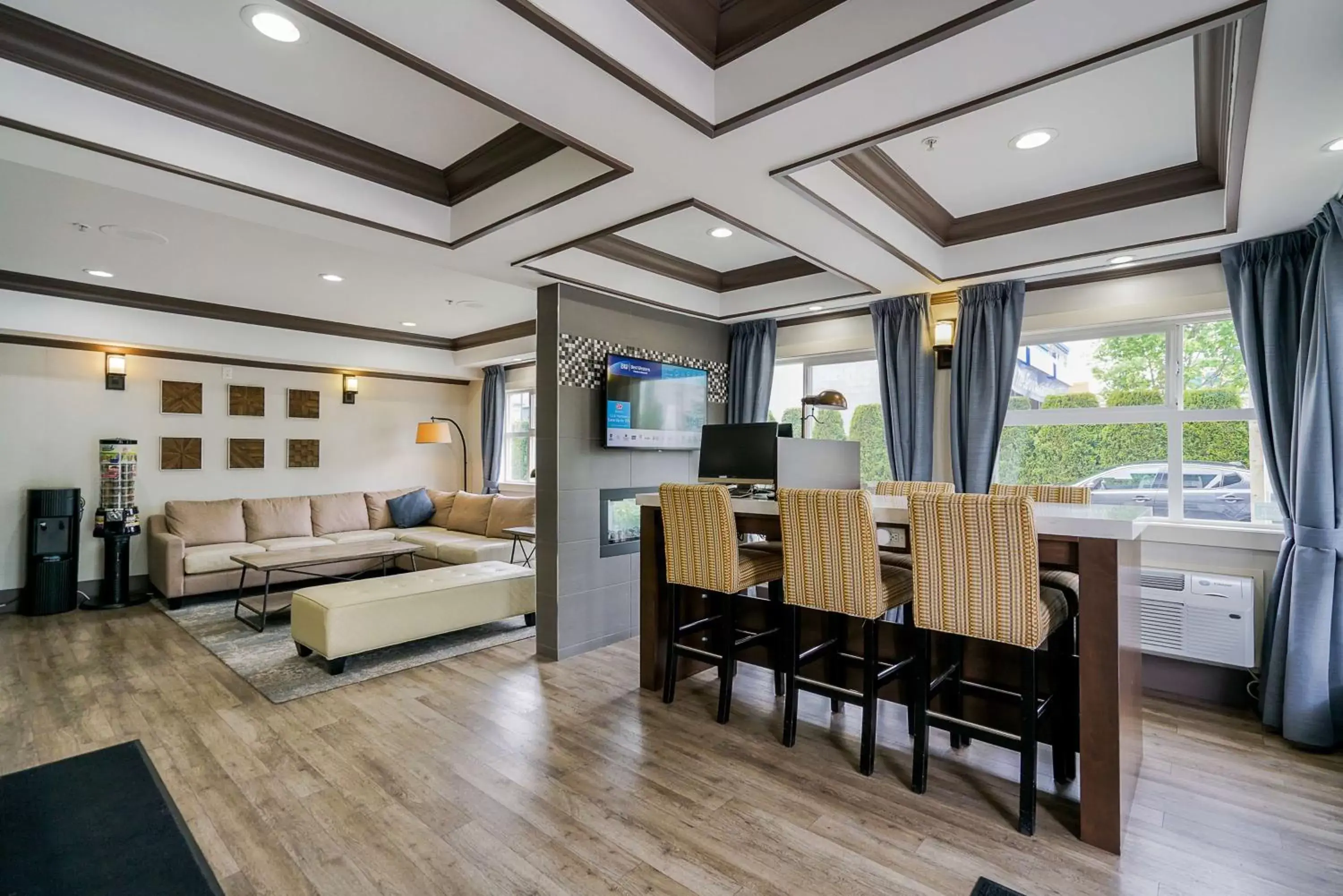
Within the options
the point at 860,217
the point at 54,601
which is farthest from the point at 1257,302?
the point at 54,601

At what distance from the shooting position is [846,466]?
3.32 metres

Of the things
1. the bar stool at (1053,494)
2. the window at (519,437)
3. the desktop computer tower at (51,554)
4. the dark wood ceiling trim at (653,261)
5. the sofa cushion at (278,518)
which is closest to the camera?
the bar stool at (1053,494)

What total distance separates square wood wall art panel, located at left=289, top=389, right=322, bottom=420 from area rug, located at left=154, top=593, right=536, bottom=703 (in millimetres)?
2387

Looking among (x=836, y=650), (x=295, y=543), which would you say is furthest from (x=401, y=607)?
(x=295, y=543)

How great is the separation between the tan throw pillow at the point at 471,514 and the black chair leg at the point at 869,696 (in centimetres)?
506

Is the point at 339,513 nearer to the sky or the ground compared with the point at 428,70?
nearer to the ground

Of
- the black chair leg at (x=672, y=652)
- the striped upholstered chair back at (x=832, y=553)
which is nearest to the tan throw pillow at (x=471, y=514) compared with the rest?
the black chair leg at (x=672, y=652)

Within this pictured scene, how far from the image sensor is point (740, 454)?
148 inches

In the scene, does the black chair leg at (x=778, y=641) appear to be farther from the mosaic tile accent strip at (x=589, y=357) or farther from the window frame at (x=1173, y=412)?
the window frame at (x=1173, y=412)

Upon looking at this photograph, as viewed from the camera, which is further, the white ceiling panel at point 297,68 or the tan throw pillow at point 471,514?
the tan throw pillow at point 471,514

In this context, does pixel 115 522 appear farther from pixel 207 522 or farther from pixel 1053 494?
pixel 1053 494

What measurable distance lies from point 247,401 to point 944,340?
6645 millimetres

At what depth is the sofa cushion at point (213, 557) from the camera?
541cm

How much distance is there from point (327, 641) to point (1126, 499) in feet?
15.8
